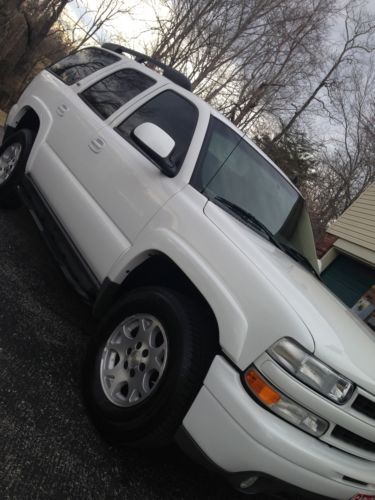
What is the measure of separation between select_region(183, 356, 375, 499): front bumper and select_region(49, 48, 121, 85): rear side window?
131 inches

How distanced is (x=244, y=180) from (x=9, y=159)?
2583mm

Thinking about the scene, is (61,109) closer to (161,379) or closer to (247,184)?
(247,184)

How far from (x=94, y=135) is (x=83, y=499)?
102 inches

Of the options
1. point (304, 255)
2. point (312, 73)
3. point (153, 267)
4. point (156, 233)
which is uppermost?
point (312, 73)

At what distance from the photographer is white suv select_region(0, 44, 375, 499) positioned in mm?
1882

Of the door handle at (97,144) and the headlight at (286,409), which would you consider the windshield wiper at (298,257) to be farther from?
the door handle at (97,144)

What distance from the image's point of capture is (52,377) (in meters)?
2.60

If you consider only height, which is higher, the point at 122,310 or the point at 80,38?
the point at 80,38

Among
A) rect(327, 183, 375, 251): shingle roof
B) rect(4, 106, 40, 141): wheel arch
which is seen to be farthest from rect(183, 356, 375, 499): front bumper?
rect(327, 183, 375, 251): shingle roof

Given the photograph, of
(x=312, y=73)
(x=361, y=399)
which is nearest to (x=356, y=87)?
(x=312, y=73)

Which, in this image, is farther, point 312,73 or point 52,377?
point 312,73

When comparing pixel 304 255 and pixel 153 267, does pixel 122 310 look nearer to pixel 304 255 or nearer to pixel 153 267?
pixel 153 267

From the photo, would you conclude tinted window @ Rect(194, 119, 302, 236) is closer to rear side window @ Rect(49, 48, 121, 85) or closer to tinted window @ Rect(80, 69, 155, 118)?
tinted window @ Rect(80, 69, 155, 118)

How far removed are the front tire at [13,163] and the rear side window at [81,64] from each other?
72 centimetres
